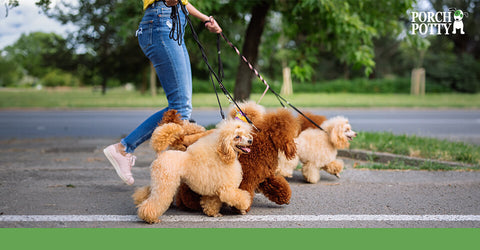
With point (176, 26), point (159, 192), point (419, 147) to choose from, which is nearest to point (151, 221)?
point (159, 192)

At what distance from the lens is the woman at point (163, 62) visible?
344 centimetres

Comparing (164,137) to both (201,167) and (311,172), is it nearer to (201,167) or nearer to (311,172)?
(201,167)

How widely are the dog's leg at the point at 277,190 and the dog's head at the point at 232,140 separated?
0.53 m

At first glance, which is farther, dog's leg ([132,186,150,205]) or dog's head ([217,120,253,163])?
dog's leg ([132,186,150,205])

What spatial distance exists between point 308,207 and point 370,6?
575cm

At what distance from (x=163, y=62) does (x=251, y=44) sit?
563 cm

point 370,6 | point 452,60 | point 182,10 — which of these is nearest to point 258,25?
point 370,6

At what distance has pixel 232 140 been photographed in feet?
9.90

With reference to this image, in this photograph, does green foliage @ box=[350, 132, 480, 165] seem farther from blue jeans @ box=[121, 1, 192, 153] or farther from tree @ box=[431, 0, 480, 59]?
tree @ box=[431, 0, 480, 59]

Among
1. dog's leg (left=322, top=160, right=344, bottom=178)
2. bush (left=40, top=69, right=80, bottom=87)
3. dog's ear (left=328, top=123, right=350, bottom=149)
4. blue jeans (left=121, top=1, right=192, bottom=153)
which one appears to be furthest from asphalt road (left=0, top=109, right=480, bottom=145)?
bush (left=40, top=69, right=80, bottom=87)

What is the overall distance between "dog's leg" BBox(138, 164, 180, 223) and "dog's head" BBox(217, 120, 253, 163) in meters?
0.37

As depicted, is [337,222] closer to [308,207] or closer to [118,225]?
[308,207]

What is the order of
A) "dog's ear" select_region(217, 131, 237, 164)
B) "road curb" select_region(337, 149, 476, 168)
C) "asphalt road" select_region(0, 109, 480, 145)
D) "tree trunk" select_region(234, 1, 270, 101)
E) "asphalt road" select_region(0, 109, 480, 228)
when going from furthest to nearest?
Result: "asphalt road" select_region(0, 109, 480, 145), "tree trunk" select_region(234, 1, 270, 101), "road curb" select_region(337, 149, 476, 168), "asphalt road" select_region(0, 109, 480, 228), "dog's ear" select_region(217, 131, 237, 164)

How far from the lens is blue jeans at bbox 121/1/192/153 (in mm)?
3439
